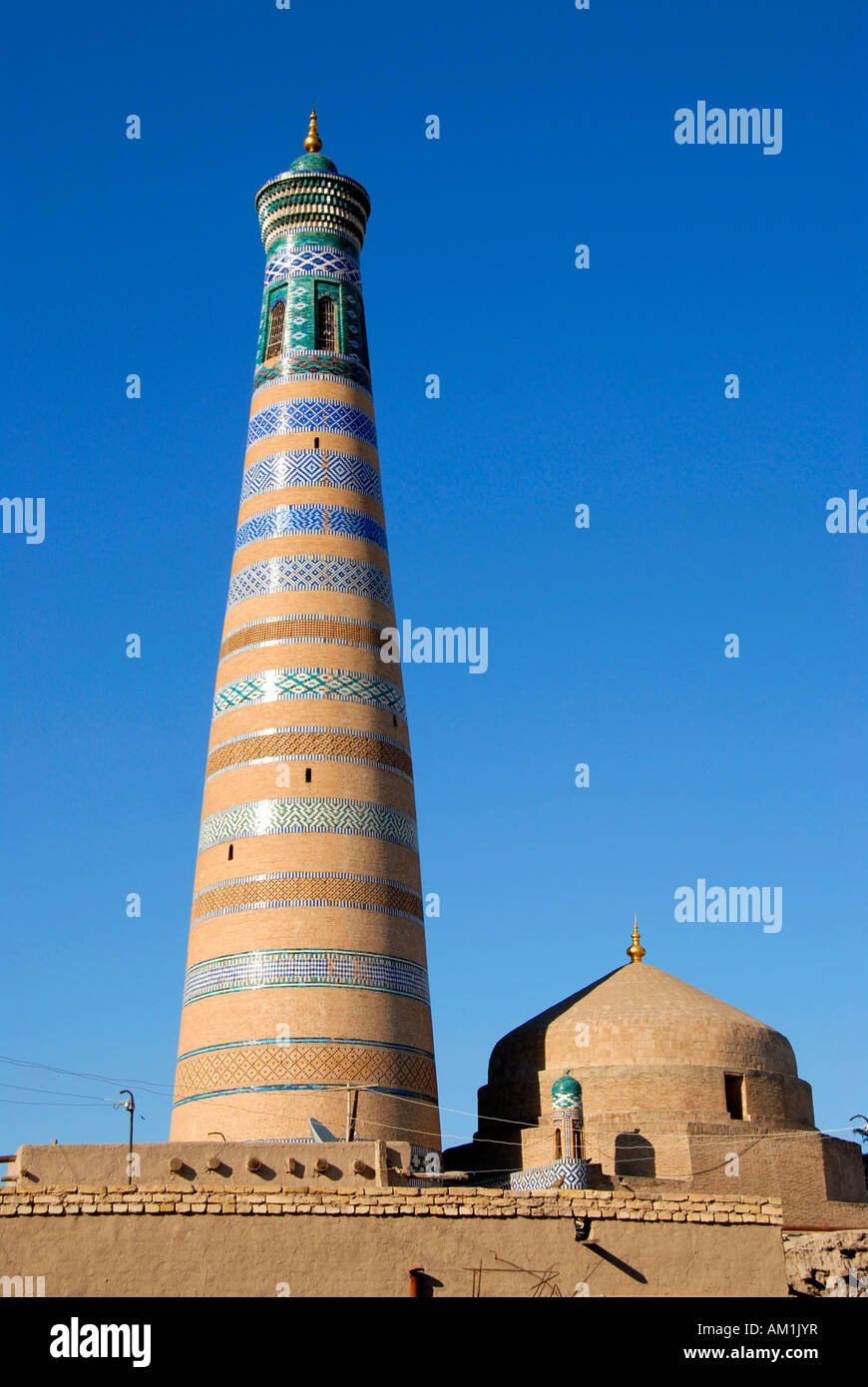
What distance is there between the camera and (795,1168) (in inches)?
823

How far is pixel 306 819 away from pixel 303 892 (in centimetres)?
89

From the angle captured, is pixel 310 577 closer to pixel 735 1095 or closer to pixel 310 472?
pixel 310 472

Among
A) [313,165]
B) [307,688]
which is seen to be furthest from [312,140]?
[307,688]

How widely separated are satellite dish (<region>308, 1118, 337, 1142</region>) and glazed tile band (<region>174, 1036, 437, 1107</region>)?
63 centimetres

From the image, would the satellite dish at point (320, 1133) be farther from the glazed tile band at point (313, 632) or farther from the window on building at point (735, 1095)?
the glazed tile band at point (313, 632)

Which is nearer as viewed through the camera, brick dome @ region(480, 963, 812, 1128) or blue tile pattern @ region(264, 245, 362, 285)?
brick dome @ region(480, 963, 812, 1128)

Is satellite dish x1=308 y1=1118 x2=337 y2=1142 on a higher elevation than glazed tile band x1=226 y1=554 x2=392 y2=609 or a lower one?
lower

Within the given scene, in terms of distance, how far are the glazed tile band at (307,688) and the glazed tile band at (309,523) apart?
6.30ft

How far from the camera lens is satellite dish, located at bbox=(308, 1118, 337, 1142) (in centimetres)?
1824

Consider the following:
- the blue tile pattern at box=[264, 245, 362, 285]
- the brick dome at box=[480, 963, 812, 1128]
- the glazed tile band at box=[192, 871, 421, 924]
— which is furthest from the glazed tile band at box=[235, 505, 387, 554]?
the brick dome at box=[480, 963, 812, 1128]

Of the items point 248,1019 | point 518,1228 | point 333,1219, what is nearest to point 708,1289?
point 518,1228

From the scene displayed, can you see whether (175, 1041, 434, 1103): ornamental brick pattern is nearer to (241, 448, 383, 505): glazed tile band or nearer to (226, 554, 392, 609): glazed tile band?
(226, 554, 392, 609): glazed tile band

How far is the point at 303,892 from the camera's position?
19.9 meters

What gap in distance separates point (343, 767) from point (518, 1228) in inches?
318
